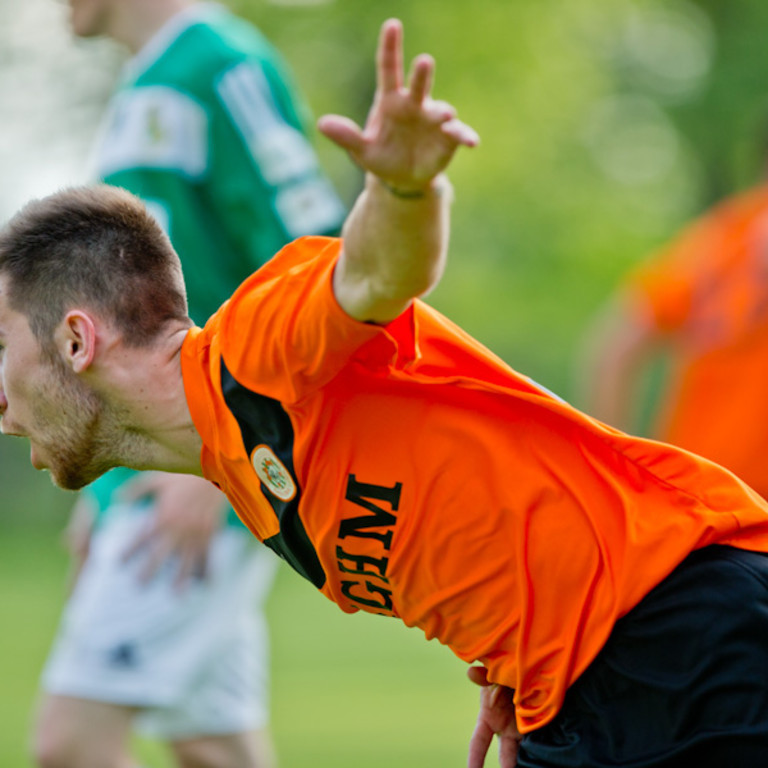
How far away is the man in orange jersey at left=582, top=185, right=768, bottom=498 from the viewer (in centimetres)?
604

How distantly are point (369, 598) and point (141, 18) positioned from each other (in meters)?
2.60

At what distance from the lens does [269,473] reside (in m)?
2.60

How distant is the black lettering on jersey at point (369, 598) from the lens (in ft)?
8.93

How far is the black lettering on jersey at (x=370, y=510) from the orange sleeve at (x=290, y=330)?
250 millimetres

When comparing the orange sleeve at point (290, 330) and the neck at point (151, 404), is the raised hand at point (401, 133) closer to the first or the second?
the orange sleeve at point (290, 330)

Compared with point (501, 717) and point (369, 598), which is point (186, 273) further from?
point (501, 717)

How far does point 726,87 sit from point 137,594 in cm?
2151

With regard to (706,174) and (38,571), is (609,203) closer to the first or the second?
(706,174)

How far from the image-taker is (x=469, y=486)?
2572 mm

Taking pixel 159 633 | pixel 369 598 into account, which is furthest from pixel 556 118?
pixel 369 598

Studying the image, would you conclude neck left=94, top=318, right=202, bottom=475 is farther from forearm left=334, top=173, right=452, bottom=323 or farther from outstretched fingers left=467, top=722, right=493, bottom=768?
outstretched fingers left=467, top=722, right=493, bottom=768

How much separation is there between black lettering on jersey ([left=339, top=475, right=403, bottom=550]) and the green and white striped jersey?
182 cm

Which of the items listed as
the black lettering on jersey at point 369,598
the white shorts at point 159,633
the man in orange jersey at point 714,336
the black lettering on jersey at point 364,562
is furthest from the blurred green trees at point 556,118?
the black lettering on jersey at point 364,562

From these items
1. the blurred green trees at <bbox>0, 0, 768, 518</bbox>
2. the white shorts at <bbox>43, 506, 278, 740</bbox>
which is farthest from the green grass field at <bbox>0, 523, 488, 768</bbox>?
the blurred green trees at <bbox>0, 0, 768, 518</bbox>
